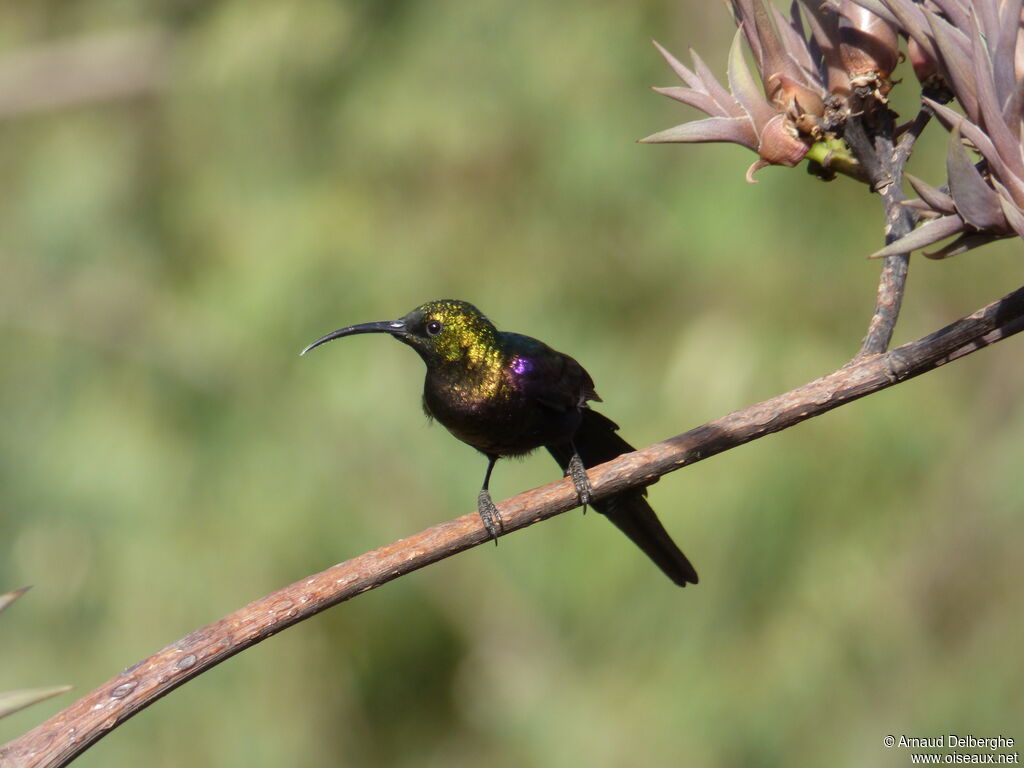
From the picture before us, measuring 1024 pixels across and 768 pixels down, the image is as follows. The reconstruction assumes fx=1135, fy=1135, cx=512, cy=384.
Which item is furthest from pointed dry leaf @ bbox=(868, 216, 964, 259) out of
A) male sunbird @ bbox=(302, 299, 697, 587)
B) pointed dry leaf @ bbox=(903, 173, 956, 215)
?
male sunbird @ bbox=(302, 299, 697, 587)

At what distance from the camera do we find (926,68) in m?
1.21

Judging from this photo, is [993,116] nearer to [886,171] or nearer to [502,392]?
[886,171]

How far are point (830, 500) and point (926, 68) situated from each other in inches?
119

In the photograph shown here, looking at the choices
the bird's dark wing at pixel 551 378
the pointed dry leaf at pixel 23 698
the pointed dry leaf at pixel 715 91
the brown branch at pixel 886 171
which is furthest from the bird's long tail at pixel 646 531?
the pointed dry leaf at pixel 23 698

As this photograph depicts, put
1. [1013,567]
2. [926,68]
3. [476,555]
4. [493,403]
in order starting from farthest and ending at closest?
1. [476,555]
2. [1013,567]
3. [493,403]
4. [926,68]

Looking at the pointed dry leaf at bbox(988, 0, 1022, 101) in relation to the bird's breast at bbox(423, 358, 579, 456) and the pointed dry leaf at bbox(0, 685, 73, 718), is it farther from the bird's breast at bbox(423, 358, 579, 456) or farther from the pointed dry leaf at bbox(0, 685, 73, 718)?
the bird's breast at bbox(423, 358, 579, 456)

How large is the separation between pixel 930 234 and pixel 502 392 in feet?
4.71

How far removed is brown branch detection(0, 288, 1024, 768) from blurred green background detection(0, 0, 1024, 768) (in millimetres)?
2665

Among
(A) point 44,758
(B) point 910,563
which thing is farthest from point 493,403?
(B) point 910,563

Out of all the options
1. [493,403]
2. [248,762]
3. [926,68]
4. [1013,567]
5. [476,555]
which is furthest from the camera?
[476,555]

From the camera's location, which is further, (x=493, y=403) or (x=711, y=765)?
(x=711, y=765)

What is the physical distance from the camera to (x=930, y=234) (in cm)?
107

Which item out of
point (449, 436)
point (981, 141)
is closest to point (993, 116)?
point (981, 141)

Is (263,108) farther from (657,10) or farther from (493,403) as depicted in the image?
(493,403)
